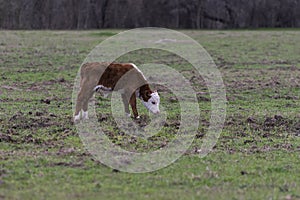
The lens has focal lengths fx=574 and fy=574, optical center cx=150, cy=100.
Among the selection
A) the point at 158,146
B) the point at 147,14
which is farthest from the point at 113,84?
the point at 147,14

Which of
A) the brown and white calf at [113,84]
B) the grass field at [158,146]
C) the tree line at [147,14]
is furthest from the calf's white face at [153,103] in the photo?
the tree line at [147,14]

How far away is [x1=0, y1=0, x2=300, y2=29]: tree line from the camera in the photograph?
186 ft

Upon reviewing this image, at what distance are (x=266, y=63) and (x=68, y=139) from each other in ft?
56.9

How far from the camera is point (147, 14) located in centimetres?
5925

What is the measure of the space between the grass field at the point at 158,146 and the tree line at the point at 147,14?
35.8 m

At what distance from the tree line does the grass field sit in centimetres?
3578

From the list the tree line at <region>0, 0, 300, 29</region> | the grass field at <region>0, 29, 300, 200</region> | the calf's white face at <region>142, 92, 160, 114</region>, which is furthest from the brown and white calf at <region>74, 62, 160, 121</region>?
the tree line at <region>0, 0, 300, 29</region>

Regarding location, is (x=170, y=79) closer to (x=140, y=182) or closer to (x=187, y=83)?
(x=187, y=83)

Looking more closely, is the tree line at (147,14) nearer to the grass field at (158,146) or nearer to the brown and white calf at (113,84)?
the grass field at (158,146)

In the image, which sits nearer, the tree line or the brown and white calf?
the brown and white calf

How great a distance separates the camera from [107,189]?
26.3ft

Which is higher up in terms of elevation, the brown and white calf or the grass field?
the brown and white calf

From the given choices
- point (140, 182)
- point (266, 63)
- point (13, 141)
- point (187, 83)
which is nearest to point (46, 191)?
point (140, 182)

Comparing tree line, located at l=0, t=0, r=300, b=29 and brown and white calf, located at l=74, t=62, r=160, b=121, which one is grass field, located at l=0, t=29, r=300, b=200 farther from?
tree line, located at l=0, t=0, r=300, b=29
